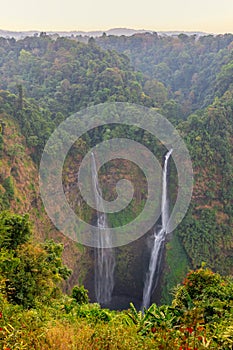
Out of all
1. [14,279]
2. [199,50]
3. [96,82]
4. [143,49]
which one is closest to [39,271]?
[14,279]

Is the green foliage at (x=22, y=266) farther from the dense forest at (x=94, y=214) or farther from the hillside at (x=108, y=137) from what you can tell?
the hillside at (x=108, y=137)

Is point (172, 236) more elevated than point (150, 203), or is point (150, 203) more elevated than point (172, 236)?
point (150, 203)

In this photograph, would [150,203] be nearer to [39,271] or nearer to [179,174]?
[179,174]

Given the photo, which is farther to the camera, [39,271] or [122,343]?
[39,271]

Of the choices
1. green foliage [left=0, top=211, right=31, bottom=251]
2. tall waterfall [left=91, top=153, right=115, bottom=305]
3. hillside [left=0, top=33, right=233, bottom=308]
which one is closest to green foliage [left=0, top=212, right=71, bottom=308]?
green foliage [left=0, top=211, right=31, bottom=251]

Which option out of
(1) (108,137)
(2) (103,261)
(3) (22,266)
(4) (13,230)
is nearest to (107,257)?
(2) (103,261)

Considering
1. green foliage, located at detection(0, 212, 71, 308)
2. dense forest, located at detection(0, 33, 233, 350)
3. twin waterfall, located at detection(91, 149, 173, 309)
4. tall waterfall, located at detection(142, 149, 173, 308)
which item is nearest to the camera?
dense forest, located at detection(0, 33, 233, 350)

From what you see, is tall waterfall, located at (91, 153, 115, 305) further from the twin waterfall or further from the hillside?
the hillside
